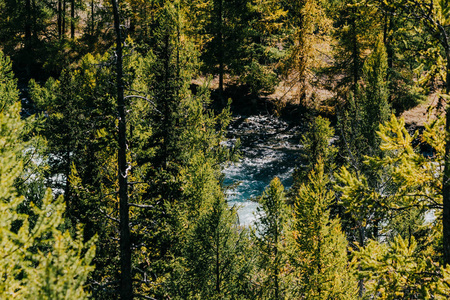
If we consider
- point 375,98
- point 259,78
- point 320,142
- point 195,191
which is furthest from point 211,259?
point 259,78

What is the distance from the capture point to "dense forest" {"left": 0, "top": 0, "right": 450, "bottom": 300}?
616 centimetres

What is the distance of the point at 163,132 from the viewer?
14500 mm

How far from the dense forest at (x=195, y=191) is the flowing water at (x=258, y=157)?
3948 millimetres

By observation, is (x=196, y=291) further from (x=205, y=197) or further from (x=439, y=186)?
(x=439, y=186)

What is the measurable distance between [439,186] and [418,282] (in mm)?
1679

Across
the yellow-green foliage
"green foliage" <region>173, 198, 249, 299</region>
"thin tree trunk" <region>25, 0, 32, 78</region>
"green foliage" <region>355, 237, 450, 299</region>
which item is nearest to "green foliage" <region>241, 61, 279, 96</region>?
"thin tree trunk" <region>25, 0, 32, 78</region>

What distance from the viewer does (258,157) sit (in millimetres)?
32281

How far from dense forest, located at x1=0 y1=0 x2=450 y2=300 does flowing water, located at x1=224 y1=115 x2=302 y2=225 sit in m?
3.95

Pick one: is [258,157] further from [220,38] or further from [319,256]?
[319,256]

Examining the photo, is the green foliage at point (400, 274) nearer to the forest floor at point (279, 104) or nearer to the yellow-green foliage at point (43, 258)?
the yellow-green foliage at point (43, 258)

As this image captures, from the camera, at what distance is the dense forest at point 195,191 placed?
616cm

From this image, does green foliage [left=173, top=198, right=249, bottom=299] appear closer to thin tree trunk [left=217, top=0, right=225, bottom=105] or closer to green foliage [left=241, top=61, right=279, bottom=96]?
green foliage [left=241, top=61, right=279, bottom=96]

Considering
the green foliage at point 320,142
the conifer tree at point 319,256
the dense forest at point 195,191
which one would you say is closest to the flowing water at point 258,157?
the dense forest at point 195,191

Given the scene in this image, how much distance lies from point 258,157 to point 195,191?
18051 mm
